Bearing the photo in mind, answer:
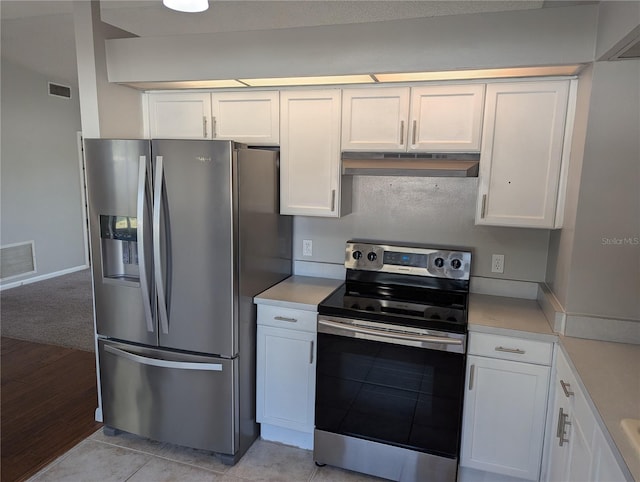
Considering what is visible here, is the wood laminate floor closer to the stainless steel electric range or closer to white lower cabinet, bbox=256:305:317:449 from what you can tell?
white lower cabinet, bbox=256:305:317:449

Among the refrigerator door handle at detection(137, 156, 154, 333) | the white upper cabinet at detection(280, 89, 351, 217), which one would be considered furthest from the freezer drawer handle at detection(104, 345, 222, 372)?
the white upper cabinet at detection(280, 89, 351, 217)

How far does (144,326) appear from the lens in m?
2.44

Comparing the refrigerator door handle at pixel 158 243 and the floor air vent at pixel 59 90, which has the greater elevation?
the floor air vent at pixel 59 90

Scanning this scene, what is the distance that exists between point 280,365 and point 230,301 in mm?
502

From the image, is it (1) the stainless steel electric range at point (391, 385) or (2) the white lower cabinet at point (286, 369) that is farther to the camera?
(2) the white lower cabinet at point (286, 369)

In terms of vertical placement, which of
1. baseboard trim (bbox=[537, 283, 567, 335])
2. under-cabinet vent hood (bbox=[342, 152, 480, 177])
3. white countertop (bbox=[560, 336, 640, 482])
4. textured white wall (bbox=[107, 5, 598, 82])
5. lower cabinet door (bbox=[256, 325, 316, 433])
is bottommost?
lower cabinet door (bbox=[256, 325, 316, 433])

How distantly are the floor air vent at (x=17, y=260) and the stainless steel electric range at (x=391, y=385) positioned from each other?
4716 mm

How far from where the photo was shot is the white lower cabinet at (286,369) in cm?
243

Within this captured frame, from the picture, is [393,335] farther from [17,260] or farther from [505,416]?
[17,260]

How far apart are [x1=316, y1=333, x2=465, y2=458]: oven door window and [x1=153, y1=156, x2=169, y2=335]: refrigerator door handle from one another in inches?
33.2

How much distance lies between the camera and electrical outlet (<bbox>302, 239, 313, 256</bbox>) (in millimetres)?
3014

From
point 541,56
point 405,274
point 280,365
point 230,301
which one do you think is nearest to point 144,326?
point 230,301

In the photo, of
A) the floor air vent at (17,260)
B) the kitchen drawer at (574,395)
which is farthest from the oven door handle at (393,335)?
the floor air vent at (17,260)

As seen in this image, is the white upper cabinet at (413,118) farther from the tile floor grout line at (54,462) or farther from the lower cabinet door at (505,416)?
the tile floor grout line at (54,462)
